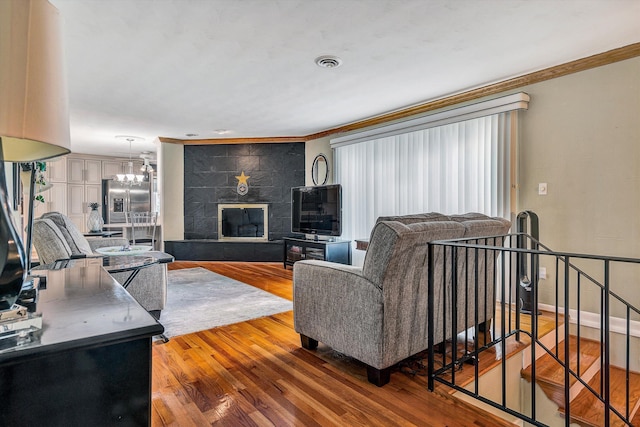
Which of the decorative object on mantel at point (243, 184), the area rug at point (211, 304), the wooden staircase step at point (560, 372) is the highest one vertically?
the decorative object on mantel at point (243, 184)

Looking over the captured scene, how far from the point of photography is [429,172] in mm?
4387

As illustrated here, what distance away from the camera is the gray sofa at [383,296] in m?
1.98

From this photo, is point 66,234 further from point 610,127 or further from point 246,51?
point 610,127

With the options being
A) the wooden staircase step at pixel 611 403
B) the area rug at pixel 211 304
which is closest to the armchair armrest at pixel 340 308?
the area rug at pixel 211 304

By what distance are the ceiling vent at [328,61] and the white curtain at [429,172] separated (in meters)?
1.70

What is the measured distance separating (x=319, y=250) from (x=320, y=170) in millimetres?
1551

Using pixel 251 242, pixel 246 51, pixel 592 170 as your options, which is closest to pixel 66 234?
pixel 246 51

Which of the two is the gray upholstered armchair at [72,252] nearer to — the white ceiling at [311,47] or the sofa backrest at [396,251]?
the white ceiling at [311,47]

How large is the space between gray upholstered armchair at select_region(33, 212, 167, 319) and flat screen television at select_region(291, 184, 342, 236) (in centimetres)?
270

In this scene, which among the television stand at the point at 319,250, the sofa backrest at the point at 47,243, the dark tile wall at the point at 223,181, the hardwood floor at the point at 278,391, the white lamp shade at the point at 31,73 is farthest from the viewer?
the dark tile wall at the point at 223,181

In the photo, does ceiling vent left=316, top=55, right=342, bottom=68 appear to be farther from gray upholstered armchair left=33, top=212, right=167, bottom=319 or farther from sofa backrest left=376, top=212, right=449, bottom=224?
gray upholstered armchair left=33, top=212, right=167, bottom=319

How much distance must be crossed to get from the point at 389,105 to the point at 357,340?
3221 mm

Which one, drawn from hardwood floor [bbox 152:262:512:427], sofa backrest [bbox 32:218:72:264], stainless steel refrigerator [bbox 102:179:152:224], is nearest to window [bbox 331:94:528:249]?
hardwood floor [bbox 152:262:512:427]

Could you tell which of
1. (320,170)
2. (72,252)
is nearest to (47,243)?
(72,252)
